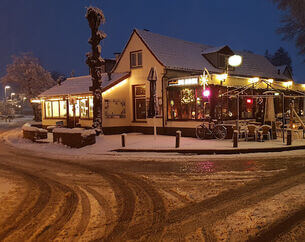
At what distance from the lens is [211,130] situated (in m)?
16.5

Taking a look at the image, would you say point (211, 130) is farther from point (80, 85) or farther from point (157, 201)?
point (80, 85)

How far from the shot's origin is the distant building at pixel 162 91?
59.0ft

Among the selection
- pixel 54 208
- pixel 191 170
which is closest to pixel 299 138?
pixel 191 170

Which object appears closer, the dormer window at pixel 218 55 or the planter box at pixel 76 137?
the planter box at pixel 76 137

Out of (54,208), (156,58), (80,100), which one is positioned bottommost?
(54,208)

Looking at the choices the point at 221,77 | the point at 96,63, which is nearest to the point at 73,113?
the point at 96,63

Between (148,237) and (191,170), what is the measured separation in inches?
189

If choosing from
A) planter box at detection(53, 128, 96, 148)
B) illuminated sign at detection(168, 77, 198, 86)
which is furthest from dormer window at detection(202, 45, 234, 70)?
planter box at detection(53, 128, 96, 148)

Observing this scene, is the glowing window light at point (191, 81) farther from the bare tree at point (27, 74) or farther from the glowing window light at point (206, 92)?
the bare tree at point (27, 74)

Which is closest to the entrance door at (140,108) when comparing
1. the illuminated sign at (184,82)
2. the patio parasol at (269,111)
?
the illuminated sign at (184,82)

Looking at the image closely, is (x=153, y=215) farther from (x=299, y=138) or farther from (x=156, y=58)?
(x=156, y=58)

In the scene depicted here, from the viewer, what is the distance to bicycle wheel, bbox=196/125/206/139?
16.6m

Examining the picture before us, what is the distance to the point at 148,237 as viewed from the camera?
4230 mm

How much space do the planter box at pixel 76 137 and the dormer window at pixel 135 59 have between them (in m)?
8.17
